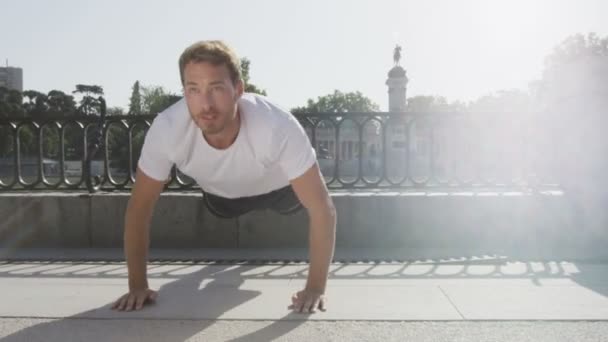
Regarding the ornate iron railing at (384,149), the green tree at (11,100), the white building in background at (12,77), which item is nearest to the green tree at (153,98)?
the green tree at (11,100)

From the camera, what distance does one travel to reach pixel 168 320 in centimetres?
288

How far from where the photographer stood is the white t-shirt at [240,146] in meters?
2.94

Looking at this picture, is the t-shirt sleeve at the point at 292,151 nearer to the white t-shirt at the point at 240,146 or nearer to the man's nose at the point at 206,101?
the white t-shirt at the point at 240,146

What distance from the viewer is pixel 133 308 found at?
10.2 feet

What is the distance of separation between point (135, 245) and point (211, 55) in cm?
119

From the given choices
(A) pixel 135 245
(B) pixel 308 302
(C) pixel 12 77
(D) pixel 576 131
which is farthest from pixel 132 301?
(C) pixel 12 77

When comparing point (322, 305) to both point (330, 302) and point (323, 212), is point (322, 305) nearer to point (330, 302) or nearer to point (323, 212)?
point (330, 302)

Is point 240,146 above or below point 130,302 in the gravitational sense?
above

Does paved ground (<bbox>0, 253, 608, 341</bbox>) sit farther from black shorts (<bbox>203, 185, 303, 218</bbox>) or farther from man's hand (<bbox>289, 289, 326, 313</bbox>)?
black shorts (<bbox>203, 185, 303, 218</bbox>)

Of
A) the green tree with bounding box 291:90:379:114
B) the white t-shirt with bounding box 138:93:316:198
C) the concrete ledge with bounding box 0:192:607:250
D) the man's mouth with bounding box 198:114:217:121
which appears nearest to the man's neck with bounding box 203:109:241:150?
the white t-shirt with bounding box 138:93:316:198

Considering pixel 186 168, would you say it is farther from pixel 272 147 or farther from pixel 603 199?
pixel 603 199

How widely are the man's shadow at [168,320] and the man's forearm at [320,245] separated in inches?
9.7

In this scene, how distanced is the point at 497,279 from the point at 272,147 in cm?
213

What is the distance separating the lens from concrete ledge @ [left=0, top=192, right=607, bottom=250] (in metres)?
5.56
